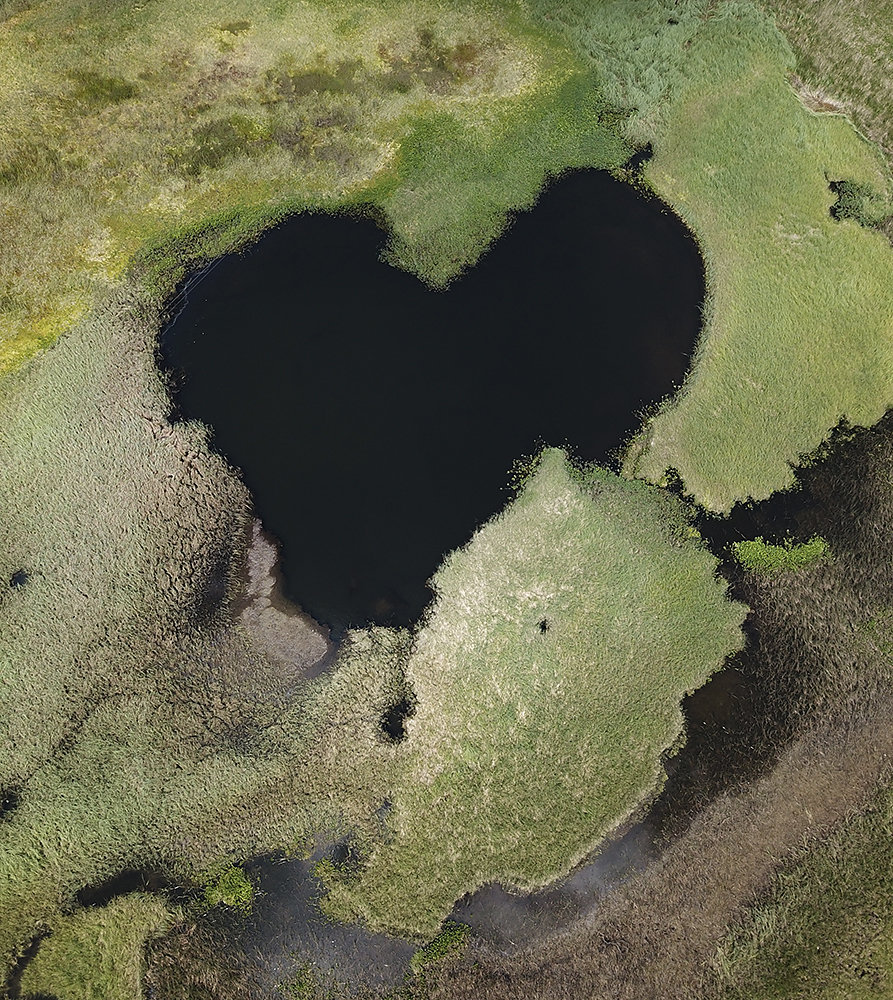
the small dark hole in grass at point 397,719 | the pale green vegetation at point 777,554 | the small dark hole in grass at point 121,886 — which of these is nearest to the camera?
the small dark hole in grass at point 121,886

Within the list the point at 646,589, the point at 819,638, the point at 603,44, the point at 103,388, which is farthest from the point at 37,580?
the point at 603,44

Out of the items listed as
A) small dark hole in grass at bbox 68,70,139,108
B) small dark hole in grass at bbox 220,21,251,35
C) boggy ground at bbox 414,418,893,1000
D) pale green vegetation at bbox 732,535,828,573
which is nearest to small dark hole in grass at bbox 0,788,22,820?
boggy ground at bbox 414,418,893,1000

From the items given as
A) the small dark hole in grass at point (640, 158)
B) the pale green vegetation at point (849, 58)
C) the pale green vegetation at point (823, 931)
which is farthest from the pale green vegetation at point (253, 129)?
the pale green vegetation at point (823, 931)

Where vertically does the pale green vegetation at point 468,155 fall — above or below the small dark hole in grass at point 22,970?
above

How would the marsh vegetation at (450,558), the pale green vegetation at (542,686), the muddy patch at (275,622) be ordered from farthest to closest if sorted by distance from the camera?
the muddy patch at (275,622) → the pale green vegetation at (542,686) → the marsh vegetation at (450,558)

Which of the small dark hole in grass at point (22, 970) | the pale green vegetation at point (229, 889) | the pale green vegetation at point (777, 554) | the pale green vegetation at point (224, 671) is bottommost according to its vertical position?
the small dark hole in grass at point (22, 970)

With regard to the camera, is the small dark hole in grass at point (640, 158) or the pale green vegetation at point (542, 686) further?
the small dark hole in grass at point (640, 158)

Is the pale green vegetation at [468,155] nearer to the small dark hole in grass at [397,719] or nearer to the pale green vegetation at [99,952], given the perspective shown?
the small dark hole in grass at [397,719]

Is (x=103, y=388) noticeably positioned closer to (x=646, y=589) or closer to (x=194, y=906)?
(x=194, y=906)
